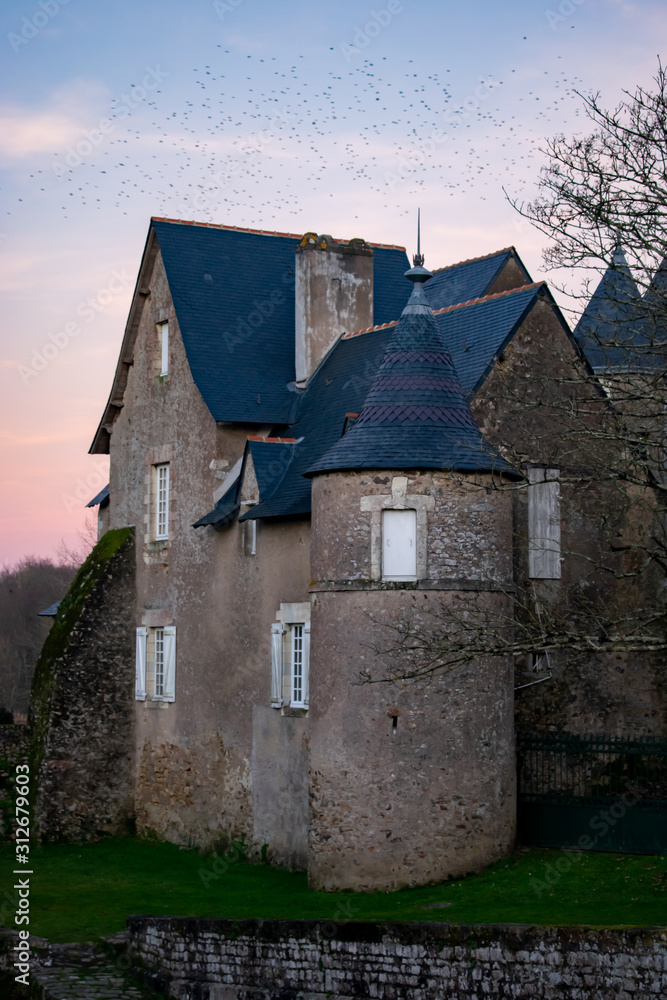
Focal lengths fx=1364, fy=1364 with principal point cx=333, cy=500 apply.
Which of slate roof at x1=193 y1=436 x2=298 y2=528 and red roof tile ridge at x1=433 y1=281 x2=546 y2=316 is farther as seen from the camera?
slate roof at x1=193 y1=436 x2=298 y2=528

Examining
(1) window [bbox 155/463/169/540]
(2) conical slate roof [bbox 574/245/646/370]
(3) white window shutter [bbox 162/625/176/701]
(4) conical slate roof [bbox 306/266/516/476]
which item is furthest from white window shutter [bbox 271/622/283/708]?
(2) conical slate roof [bbox 574/245/646/370]

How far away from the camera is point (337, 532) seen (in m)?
17.2

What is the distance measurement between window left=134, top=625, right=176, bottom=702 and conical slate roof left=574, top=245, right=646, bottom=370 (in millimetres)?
8271

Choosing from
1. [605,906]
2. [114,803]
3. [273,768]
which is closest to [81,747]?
[114,803]

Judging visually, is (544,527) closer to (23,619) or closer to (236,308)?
(236,308)

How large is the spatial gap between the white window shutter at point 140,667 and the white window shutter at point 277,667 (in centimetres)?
441

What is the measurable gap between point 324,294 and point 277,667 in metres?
6.73

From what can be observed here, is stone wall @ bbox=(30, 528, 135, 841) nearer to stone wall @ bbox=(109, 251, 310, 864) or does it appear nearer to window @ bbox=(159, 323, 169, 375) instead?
stone wall @ bbox=(109, 251, 310, 864)

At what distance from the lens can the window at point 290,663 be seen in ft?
62.4

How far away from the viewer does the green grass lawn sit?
14.2m

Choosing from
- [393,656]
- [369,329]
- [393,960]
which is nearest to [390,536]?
[393,656]

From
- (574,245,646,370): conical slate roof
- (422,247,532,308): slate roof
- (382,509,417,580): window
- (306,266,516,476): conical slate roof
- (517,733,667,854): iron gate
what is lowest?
(517,733,667,854): iron gate

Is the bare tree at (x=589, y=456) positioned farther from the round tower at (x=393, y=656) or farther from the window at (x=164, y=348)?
the window at (x=164, y=348)

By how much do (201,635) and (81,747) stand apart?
339 centimetres
